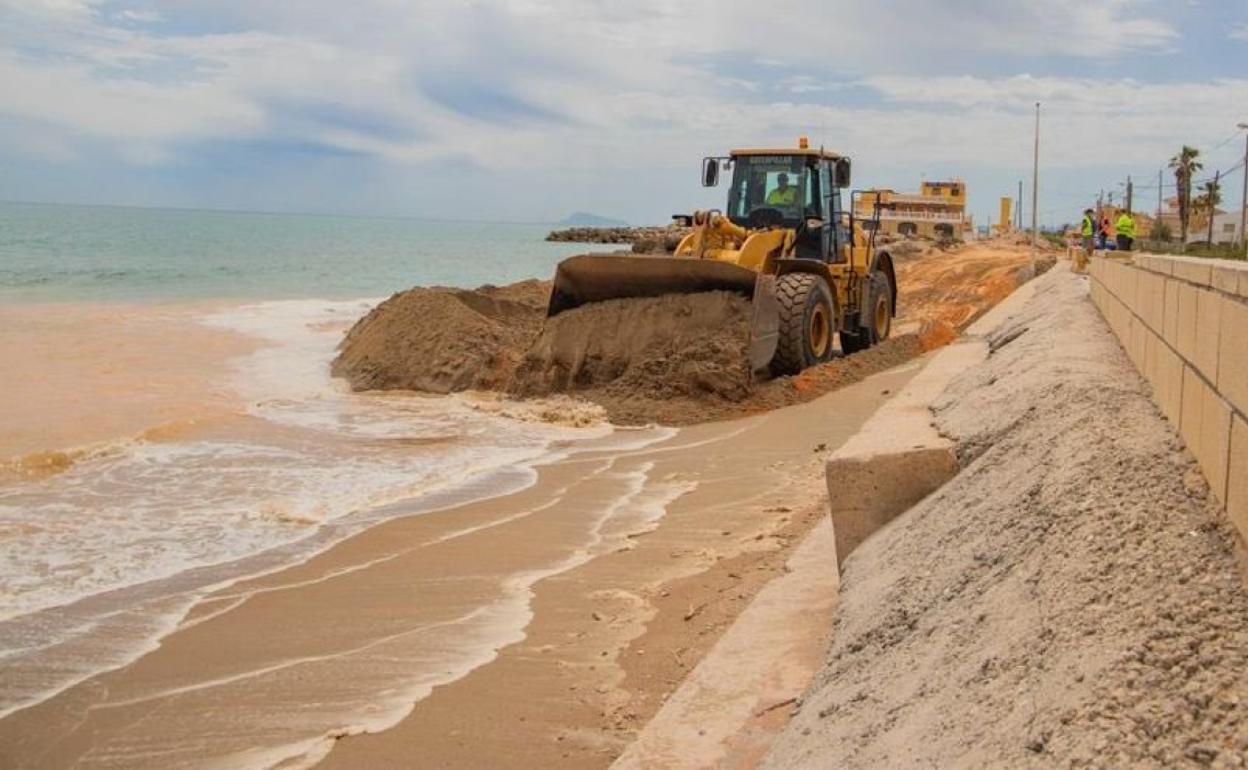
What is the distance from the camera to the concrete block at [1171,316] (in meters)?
4.31

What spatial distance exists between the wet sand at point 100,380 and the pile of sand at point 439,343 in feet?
6.12

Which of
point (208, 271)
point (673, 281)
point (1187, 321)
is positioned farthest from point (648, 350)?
point (208, 271)

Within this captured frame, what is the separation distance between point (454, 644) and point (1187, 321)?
3.23 meters

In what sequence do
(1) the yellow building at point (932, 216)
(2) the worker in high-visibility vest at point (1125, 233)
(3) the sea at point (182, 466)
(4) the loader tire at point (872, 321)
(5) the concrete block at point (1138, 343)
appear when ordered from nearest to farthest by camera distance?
(5) the concrete block at point (1138, 343) < (3) the sea at point (182, 466) < (4) the loader tire at point (872, 321) < (2) the worker in high-visibility vest at point (1125, 233) < (1) the yellow building at point (932, 216)

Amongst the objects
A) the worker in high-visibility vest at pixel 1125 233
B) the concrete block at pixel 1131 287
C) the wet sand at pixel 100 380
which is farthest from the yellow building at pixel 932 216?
the concrete block at pixel 1131 287

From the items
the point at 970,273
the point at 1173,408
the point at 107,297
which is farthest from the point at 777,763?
the point at 107,297

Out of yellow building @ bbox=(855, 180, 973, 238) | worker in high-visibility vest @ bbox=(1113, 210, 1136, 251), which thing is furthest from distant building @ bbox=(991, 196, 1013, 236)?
worker in high-visibility vest @ bbox=(1113, 210, 1136, 251)

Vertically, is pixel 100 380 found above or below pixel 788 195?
below

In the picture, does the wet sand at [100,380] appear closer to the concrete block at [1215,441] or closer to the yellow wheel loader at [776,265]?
the yellow wheel loader at [776,265]

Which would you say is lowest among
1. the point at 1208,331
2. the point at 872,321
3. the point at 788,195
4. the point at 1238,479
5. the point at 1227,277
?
the point at 872,321

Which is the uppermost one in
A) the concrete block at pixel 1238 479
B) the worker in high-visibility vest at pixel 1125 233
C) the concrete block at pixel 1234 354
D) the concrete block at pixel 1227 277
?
the worker in high-visibility vest at pixel 1125 233

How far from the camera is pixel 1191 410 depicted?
11.9ft

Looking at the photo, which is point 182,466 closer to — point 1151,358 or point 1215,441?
point 1151,358

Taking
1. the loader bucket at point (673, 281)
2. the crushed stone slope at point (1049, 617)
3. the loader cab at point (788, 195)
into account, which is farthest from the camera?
the loader cab at point (788, 195)
